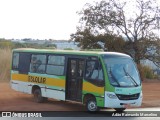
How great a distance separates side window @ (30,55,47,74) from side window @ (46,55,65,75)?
0.40 metres

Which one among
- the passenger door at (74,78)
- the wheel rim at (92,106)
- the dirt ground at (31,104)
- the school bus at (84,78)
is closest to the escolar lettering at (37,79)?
the school bus at (84,78)

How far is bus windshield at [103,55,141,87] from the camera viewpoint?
17.6m

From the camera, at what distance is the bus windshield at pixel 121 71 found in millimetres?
17641

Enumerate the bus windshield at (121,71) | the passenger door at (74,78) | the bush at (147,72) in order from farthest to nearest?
the bush at (147,72) → the passenger door at (74,78) → the bus windshield at (121,71)

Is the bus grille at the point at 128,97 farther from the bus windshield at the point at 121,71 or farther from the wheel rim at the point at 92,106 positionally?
the wheel rim at the point at 92,106

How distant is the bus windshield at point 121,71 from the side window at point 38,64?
13.6 feet

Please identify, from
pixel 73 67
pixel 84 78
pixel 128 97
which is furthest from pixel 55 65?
→ pixel 128 97

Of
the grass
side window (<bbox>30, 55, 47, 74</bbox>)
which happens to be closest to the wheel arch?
side window (<bbox>30, 55, 47, 74</bbox>)

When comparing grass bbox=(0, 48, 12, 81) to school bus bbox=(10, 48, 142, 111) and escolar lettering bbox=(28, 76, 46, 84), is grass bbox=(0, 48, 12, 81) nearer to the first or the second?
school bus bbox=(10, 48, 142, 111)

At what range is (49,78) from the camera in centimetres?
2038

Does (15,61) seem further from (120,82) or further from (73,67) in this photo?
(120,82)

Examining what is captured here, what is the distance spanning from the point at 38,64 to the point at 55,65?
1.44 metres

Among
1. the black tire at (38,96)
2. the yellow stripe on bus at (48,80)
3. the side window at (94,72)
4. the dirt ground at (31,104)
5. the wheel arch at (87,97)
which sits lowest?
the dirt ground at (31,104)

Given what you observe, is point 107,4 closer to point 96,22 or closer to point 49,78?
point 96,22
